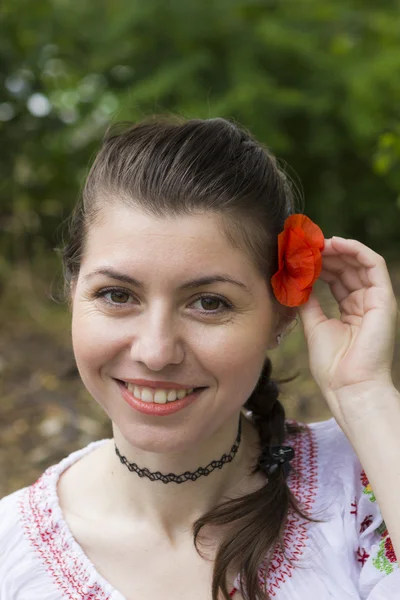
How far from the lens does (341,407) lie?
192 centimetres

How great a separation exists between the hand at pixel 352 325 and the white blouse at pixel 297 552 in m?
0.29

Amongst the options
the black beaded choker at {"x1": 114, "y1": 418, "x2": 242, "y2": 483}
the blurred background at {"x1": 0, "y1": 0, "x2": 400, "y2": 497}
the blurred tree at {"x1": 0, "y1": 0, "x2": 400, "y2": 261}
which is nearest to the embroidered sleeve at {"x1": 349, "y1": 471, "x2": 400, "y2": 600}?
the black beaded choker at {"x1": 114, "y1": 418, "x2": 242, "y2": 483}

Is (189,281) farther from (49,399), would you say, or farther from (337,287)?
(49,399)

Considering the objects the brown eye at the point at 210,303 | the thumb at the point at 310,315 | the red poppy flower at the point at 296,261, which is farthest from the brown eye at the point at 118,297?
the thumb at the point at 310,315

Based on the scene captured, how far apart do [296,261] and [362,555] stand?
799 mm

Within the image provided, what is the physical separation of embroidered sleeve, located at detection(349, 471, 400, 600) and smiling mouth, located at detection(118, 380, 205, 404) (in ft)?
1.96

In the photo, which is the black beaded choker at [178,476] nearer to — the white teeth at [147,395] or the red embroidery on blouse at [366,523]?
the white teeth at [147,395]

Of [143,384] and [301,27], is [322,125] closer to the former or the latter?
[301,27]

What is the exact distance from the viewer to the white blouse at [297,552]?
1.86 m

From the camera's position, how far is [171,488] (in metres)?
1.99

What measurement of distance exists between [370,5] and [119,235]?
4.53m

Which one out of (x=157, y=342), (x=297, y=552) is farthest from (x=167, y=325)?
(x=297, y=552)

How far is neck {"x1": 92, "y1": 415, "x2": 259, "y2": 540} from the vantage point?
1979mm

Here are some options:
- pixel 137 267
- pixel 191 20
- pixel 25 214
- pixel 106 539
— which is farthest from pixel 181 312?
pixel 25 214
